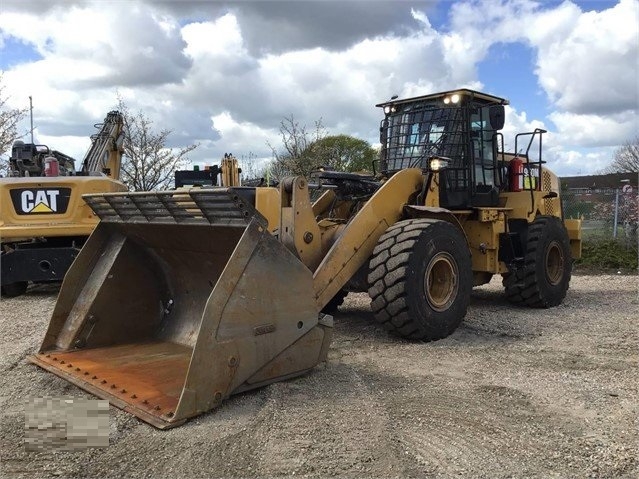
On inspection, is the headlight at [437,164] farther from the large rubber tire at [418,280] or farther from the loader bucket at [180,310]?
A: the loader bucket at [180,310]

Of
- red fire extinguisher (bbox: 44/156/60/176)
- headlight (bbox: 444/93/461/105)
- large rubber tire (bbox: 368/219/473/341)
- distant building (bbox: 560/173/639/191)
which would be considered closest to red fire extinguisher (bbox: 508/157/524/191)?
headlight (bbox: 444/93/461/105)

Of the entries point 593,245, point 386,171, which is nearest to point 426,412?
point 386,171

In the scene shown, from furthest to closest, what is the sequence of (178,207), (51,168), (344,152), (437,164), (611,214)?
(344,152)
(611,214)
(51,168)
(437,164)
(178,207)

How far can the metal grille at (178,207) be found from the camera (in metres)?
4.34

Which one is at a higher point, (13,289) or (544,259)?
(544,259)

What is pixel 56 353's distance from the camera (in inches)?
204

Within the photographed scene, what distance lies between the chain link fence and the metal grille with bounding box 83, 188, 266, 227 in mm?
11618

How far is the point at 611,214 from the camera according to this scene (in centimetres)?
1496

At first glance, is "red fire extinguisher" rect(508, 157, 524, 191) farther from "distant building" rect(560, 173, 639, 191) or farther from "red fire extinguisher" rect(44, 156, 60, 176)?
"distant building" rect(560, 173, 639, 191)

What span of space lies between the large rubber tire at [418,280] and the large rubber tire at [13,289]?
6242 millimetres

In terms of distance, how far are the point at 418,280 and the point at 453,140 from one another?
8.04 ft

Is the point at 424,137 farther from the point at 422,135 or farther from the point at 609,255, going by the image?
the point at 609,255

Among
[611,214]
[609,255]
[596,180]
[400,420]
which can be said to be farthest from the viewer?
[596,180]

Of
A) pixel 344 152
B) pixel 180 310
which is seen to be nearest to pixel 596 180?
pixel 344 152
